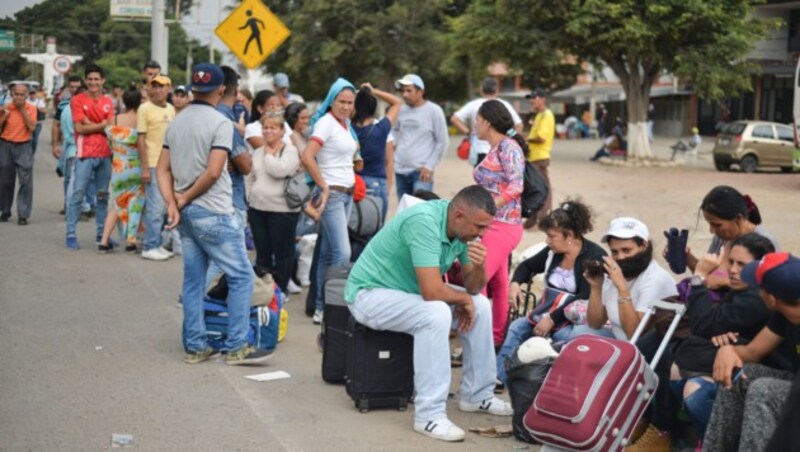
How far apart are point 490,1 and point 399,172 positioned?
83.9ft

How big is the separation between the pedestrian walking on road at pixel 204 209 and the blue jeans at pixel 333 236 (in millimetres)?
1469

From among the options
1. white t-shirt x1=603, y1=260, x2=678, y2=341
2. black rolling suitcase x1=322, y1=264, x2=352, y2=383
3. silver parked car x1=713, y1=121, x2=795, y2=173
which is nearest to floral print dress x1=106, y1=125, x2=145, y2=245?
black rolling suitcase x1=322, y1=264, x2=352, y2=383

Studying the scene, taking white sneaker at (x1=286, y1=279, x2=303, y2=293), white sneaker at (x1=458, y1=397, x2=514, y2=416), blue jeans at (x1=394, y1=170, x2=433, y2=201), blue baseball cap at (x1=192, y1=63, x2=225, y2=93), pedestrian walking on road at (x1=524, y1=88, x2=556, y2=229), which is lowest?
white sneaker at (x1=458, y1=397, x2=514, y2=416)

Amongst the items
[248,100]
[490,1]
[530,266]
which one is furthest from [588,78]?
[530,266]

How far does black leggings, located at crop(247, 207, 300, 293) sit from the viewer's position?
9.67 m

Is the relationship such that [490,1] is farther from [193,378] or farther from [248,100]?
[193,378]

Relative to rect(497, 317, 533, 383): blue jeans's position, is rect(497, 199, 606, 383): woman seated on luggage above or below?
above

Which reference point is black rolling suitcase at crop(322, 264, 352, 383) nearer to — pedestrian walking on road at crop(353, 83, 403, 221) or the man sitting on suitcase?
the man sitting on suitcase

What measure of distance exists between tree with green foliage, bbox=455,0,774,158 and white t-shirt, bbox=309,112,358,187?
78.9ft

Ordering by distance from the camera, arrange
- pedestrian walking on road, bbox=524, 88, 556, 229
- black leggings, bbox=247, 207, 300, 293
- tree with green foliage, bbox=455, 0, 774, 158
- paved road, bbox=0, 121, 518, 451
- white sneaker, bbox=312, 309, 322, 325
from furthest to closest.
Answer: tree with green foliage, bbox=455, 0, 774, 158 < pedestrian walking on road, bbox=524, 88, 556, 229 < black leggings, bbox=247, 207, 300, 293 < white sneaker, bbox=312, 309, 322, 325 < paved road, bbox=0, 121, 518, 451

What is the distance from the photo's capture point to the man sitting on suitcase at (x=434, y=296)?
6.35 m

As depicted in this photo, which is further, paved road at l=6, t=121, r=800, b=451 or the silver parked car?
the silver parked car

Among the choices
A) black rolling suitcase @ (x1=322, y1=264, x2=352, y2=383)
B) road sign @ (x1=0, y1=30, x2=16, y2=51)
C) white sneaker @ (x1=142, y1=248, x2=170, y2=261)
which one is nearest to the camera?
black rolling suitcase @ (x1=322, y1=264, x2=352, y2=383)

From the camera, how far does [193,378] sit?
24.6 feet
